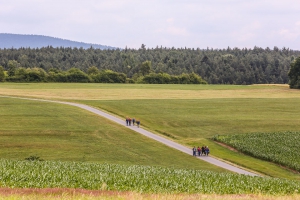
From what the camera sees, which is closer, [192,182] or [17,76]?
[192,182]

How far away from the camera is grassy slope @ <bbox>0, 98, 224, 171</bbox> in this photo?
5878 cm

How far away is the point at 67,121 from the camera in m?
81.3

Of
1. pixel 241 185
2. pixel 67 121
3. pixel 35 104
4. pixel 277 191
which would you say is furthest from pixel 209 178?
pixel 35 104

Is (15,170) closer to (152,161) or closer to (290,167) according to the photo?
(152,161)

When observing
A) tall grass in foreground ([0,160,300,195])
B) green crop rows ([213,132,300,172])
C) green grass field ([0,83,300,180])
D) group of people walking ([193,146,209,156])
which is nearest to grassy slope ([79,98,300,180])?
green grass field ([0,83,300,180])

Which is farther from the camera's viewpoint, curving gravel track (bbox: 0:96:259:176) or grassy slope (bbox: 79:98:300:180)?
grassy slope (bbox: 79:98:300:180)

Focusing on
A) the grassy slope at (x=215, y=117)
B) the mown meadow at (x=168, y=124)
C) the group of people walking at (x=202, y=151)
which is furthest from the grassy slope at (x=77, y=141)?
the grassy slope at (x=215, y=117)

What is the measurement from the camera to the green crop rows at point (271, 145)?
61781 millimetres

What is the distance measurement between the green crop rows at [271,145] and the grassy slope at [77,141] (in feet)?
31.4

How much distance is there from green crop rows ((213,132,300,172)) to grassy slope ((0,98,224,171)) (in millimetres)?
9570

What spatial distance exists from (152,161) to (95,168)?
19.5 meters

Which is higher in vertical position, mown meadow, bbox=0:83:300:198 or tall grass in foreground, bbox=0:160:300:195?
tall grass in foreground, bbox=0:160:300:195

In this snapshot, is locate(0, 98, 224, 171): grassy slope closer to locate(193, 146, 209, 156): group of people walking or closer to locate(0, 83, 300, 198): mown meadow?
locate(0, 83, 300, 198): mown meadow

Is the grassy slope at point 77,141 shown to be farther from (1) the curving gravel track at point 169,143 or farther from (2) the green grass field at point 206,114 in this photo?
(2) the green grass field at point 206,114
